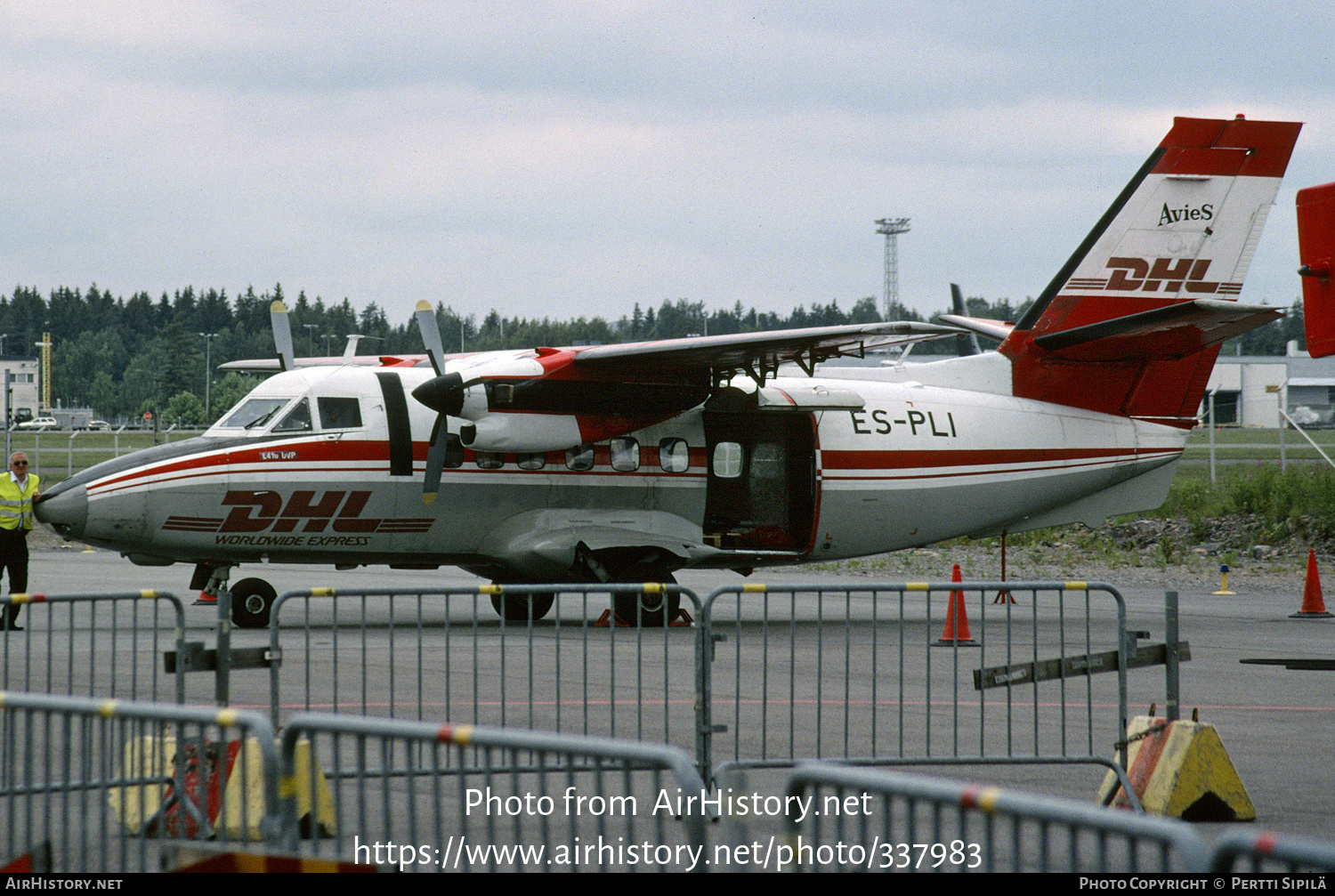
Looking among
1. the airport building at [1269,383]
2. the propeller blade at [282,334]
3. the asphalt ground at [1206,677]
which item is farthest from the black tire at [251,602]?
the airport building at [1269,383]

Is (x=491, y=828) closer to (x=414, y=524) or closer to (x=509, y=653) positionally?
(x=509, y=653)

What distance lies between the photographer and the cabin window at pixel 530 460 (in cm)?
1580

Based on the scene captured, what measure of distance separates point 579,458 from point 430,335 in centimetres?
229

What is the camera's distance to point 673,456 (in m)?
16.7

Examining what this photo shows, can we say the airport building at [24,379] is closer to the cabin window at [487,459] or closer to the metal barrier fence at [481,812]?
the cabin window at [487,459]

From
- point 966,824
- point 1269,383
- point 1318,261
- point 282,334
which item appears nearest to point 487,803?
point 966,824

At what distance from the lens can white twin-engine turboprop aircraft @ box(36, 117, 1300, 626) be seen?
1478 centimetres

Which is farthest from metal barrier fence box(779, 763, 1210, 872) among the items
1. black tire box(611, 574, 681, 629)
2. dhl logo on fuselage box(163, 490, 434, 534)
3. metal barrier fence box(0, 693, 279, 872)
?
dhl logo on fuselage box(163, 490, 434, 534)

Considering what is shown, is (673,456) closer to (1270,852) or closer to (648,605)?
(648,605)

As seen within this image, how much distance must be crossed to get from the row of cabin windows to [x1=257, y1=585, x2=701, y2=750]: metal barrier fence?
1.58m

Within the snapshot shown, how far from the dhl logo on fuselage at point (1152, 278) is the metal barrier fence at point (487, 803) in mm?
12232

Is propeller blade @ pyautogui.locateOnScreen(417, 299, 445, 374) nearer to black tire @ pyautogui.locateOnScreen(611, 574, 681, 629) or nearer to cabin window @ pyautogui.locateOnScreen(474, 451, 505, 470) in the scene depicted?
cabin window @ pyautogui.locateOnScreen(474, 451, 505, 470)

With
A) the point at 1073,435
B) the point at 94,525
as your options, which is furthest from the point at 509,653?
the point at 1073,435
